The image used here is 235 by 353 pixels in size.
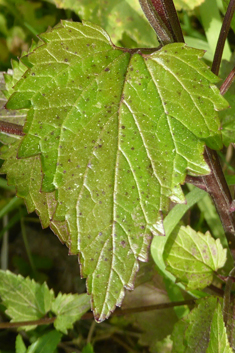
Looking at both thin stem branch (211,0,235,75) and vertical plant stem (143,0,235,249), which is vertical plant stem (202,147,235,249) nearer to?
vertical plant stem (143,0,235,249)

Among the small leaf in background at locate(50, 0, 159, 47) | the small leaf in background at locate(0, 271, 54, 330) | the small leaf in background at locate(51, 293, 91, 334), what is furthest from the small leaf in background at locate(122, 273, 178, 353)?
the small leaf in background at locate(50, 0, 159, 47)

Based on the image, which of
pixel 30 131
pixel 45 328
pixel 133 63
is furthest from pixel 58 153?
pixel 45 328

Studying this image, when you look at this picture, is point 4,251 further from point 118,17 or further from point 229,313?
point 118,17

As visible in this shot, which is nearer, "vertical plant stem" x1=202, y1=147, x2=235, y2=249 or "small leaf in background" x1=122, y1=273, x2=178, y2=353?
"vertical plant stem" x1=202, y1=147, x2=235, y2=249

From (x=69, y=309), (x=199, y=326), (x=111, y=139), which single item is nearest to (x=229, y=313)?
(x=199, y=326)

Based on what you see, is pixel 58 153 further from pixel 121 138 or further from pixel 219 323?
pixel 219 323

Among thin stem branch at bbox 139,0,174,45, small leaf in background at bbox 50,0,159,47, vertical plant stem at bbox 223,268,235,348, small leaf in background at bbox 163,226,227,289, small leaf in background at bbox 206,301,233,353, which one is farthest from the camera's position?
small leaf in background at bbox 50,0,159,47

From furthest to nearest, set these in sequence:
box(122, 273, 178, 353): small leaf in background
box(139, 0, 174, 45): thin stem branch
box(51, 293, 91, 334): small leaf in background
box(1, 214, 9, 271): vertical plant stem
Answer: box(1, 214, 9, 271): vertical plant stem → box(122, 273, 178, 353): small leaf in background → box(51, 293, 91, 334): small leaf in background → box(139, 0, 174, 45): thin stem branch
